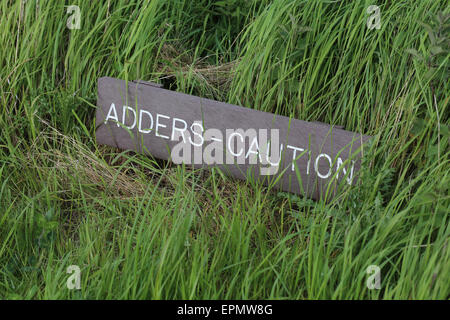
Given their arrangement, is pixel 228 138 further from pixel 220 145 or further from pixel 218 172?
pixel 218 172

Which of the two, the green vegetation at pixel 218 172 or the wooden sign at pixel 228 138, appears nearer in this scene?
the green vegetation at pixel 218 172

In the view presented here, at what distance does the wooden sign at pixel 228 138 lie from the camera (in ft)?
8.39

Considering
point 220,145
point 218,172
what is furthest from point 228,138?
point 218,172

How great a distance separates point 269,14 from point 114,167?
102cm

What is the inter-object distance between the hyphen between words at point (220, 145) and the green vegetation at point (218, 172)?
0.39 feet

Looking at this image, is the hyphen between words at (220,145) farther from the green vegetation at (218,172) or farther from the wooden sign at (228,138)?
the green vegetation at (218,172)

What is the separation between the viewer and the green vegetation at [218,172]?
2227 millimetres

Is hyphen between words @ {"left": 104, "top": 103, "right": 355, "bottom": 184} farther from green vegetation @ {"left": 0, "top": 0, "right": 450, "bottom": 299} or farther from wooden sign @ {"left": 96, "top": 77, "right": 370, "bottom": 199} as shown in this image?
green vegetation @ {"left": 0, "top": 0, "right": 450, "bottom": 299}

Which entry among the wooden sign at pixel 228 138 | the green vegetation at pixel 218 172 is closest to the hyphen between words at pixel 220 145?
the wooden sign at pixel 228 138

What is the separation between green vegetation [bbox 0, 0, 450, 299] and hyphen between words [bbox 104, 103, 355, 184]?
0.12 meters

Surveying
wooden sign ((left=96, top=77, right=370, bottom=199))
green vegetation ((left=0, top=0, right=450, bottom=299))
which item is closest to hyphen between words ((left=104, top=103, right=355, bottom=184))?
wooden sign ((left=96, top=77, right=370, bottom=199))

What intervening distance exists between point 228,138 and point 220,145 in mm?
49

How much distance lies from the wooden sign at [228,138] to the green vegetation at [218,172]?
0.08 meters
